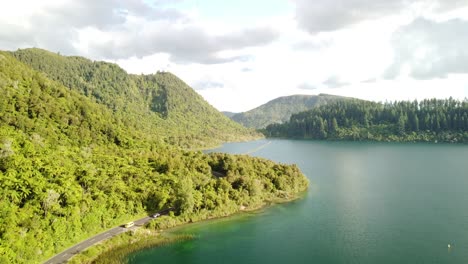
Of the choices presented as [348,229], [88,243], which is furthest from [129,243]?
[348,229]

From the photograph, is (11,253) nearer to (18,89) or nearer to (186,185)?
(186,185)

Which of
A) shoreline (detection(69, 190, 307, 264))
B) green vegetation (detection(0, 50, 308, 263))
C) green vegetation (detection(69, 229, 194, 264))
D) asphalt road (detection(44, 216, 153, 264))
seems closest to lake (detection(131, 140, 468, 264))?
shoreline (detection(69, 190, 307, 264))

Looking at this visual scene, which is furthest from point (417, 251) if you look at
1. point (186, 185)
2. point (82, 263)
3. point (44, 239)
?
point (44, 239)

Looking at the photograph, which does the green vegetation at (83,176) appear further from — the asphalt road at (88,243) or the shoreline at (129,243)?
the shoreline at (129,243)

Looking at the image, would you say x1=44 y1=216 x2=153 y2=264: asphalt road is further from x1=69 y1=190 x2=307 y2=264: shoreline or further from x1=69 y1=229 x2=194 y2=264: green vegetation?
x1=69 y1=229 x2=194 y2=264: green vegetation

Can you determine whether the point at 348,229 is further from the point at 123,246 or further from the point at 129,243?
the point at 123,246
